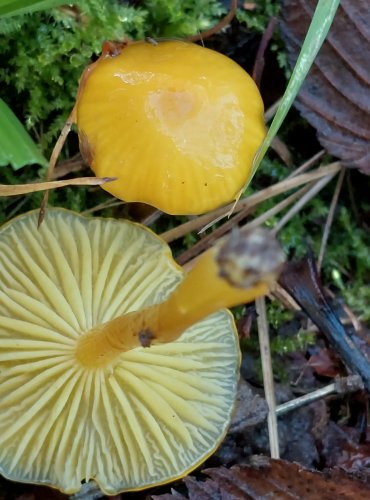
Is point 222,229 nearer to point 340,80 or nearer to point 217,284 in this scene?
point 340,80

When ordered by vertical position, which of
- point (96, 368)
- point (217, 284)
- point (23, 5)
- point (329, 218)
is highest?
point (23, 5)

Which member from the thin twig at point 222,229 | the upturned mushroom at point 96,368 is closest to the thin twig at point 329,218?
the thin twig at point 222,229

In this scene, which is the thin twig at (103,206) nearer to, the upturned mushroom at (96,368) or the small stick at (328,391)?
the upturned mushroom at (96,368)

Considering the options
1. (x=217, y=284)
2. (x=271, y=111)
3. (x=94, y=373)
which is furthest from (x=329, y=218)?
(x=217, y=284)

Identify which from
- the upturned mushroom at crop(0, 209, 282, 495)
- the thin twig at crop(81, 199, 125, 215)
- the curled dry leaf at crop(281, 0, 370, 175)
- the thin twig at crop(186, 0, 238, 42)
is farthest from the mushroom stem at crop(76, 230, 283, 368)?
the curled dry leaf at crop(281, 0, 370, 175)

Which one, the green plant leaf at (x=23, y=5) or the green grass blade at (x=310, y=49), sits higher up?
the green plant leaf at (x=23, y=5)

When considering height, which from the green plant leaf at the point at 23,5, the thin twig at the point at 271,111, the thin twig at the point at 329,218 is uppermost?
the green plant leaf at the point at 23,5

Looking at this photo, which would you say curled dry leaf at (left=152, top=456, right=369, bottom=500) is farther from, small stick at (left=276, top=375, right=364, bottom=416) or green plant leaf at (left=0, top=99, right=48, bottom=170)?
green plant leaf at (left=0, top=99, right=48, bottom=170)

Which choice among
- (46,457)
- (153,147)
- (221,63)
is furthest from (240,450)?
(221,63)
